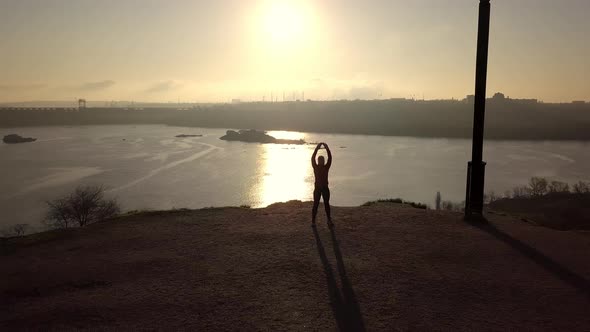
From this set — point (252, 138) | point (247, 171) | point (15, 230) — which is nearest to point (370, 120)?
point (252, 138)

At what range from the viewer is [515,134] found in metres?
110

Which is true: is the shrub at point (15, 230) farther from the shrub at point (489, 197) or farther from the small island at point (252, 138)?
the small island at point (252, 138)

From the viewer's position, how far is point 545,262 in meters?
7.30

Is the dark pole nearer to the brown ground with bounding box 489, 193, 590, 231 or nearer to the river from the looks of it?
the brown ground with bounding box 489, 193, 590, 231

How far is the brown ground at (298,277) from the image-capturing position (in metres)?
5.32

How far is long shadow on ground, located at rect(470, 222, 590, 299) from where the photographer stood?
636 centimetres

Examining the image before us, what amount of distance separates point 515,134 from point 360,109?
64.6m

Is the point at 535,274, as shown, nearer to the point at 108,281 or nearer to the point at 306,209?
the point at 306,209

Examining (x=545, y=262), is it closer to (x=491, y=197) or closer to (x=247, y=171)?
(x=491, y=197)

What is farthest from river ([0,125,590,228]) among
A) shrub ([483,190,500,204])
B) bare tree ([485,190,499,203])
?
shrub ([483,190,500,204])

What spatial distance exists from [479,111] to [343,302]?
23.7ft

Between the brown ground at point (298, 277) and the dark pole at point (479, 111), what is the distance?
0.73 m

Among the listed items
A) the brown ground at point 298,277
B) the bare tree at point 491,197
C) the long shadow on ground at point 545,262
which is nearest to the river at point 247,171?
the bare tree at point 491,197

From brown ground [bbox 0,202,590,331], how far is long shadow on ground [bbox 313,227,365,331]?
1.1 inches
